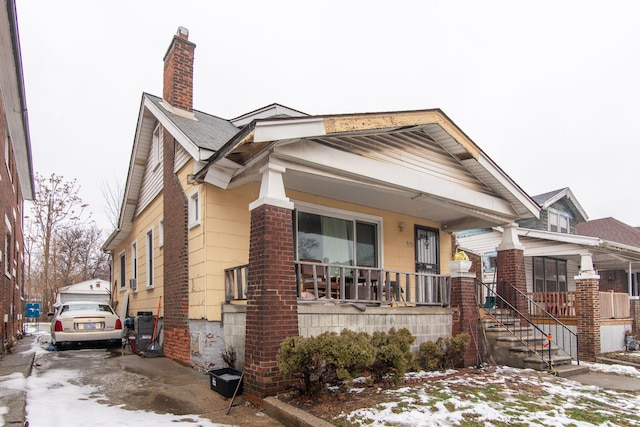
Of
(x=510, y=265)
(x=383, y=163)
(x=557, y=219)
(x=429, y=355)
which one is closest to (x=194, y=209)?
(x=383, y=163)

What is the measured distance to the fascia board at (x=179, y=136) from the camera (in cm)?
780

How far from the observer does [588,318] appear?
12516 millimetres

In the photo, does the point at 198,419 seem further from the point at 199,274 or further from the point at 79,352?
the point at 79,352

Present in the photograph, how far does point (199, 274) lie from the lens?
330 inches

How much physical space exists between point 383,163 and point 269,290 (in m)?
3.16

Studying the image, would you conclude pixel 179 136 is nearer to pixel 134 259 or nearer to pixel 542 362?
pixel 134 259

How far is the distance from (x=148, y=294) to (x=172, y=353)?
301cm

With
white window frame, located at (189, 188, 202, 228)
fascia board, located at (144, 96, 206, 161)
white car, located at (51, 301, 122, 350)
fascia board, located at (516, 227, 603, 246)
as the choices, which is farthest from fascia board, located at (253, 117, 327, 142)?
fascia board, located at (516, 227, 603, 246)

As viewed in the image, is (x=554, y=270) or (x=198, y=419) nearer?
(x=198, y=419)

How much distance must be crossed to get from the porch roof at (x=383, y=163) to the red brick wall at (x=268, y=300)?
0.99 meters

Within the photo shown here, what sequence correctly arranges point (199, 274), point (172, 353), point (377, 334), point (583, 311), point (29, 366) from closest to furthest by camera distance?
point (377, 334), point (29, 366), point (199, 274), point (172, 353), point (583, 311)

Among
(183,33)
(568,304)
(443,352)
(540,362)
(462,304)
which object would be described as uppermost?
(183,33)

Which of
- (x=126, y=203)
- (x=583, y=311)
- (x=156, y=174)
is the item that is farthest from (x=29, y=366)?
(x=583, y=311)

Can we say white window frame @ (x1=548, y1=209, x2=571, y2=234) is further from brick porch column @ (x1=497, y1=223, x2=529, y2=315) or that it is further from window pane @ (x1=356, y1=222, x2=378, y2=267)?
window pane @ (x1=356, y1=222, x2=378, y2=267)
